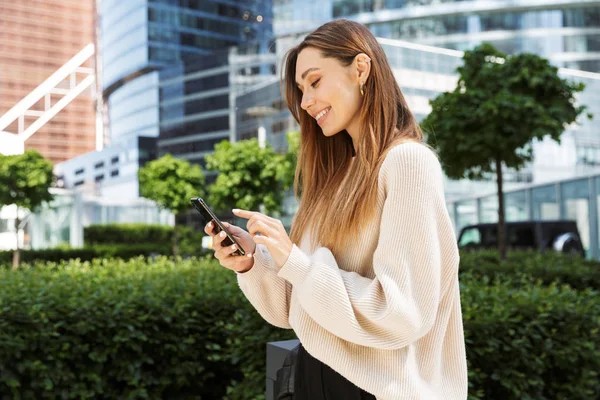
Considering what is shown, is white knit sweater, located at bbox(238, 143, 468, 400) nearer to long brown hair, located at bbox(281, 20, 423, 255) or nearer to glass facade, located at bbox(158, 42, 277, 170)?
long brown hair, located at bbox(281, 20, 423, 255)

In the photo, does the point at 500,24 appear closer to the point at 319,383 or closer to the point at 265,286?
the point at 265,286

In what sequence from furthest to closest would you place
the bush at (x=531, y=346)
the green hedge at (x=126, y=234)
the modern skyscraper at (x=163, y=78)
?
the modern skyscraper at (x=163, y=78) → the green hedge at (x=126, y=234) → the bush at (x=531, y=346)

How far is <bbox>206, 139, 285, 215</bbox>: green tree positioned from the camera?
2314cm

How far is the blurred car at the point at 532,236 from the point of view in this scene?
13.4 metres

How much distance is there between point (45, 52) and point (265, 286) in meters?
143

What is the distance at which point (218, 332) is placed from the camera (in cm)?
438

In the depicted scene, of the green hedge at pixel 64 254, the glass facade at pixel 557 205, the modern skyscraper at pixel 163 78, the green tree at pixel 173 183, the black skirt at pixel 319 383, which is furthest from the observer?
the modern skyscraper at pixel 163 78

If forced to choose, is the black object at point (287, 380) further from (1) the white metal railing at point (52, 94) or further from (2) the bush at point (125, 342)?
(1) the white metal railing at point (52, 94)

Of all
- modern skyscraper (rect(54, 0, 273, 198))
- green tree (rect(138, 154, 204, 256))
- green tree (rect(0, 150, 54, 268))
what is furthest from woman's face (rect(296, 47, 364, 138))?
modern skyscraper (rect(54, 0, 273, 198))

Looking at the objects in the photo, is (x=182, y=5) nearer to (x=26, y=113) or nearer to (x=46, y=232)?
(x=46, y=232)

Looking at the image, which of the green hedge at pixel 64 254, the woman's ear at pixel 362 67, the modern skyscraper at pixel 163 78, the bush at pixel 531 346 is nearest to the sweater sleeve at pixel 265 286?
the woman's ear at pixel 362 67

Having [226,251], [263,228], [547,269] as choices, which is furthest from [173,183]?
[263,228]

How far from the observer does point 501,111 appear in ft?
31.0

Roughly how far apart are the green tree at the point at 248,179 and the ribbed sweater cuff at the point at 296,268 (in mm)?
21359
